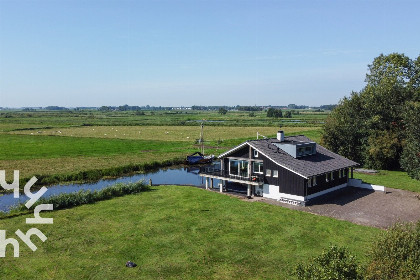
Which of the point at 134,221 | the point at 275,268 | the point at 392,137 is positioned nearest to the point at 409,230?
the point at 275,268

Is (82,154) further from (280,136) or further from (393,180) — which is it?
(393,180)

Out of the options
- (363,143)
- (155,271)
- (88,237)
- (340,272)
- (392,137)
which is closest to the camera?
(340,272)

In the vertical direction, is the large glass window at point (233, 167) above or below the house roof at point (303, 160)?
below

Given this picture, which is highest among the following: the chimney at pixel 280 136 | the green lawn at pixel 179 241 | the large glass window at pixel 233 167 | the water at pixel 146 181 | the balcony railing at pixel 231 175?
the chimney at pixel 280 136

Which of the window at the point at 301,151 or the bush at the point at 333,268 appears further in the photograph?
the window at the point at 301,151

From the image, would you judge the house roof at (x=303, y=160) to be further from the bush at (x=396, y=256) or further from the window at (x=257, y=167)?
the bush at (x=396, y=256)

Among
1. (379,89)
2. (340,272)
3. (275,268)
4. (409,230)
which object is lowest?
(275,268)

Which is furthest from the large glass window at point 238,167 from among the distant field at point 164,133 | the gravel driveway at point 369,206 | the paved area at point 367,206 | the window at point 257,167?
the distant field at point 164,133

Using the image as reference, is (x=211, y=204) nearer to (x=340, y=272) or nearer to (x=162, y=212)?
(x=162, y=212)
